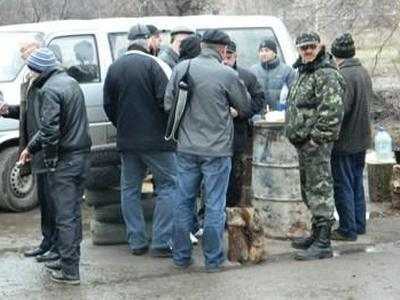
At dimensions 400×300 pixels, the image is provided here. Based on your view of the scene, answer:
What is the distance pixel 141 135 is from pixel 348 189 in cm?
198

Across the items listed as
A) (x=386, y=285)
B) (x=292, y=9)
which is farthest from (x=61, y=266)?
(x=292, y=9)

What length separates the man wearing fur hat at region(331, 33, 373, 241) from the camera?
7121 millimetres

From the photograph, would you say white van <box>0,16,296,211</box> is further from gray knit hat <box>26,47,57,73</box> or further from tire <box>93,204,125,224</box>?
gray knit hat <box>26,47,57,73</box>

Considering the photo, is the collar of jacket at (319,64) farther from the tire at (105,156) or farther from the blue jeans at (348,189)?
the tire at (105,156)

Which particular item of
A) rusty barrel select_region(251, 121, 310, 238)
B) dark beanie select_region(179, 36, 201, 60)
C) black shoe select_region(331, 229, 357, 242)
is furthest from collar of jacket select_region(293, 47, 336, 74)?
black shoe select_region(331, 229, 357, 242)

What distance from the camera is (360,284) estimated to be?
19.8ft

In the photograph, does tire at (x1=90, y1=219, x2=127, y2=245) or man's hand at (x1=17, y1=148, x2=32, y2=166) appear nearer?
man's hand at (x1=17, y1=148, x2=32, y2=166)

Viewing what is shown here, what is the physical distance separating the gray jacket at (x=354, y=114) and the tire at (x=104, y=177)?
2.00 meters

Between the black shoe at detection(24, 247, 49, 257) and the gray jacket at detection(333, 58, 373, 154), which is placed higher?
the gray jacket at detection(333, 58, 373, 154)

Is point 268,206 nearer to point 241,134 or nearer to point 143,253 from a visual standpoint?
point 241,134

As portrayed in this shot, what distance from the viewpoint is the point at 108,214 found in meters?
7.14

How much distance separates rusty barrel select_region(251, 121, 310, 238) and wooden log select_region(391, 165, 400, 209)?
1.59m

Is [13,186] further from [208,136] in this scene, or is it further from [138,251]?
[208,136]

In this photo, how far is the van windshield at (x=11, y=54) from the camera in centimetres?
879
